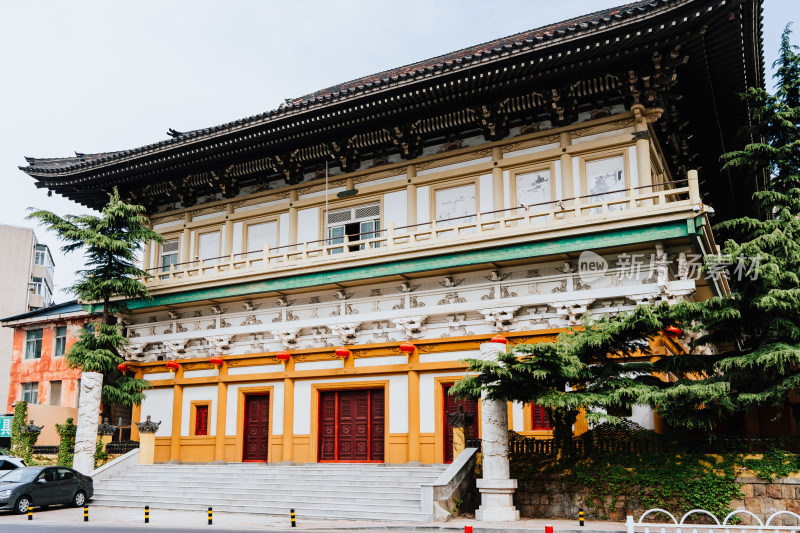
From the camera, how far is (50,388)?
35219mm

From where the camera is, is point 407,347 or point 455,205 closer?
point 407,347

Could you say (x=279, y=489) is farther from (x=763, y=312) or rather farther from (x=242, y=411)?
(x=763, y=312)

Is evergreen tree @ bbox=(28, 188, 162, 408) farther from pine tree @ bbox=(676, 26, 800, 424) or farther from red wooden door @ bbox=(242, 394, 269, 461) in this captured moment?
pine tree @ bbox=(676, 26, 800, 424)

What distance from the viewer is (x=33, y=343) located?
36.2 m

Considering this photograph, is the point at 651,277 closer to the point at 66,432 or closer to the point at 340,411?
the point at 340,411

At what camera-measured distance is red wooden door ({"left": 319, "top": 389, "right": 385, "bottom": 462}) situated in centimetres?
2195

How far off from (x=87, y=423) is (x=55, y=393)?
1383cm

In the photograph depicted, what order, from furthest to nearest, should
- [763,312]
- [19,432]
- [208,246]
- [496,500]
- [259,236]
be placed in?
[19,432] < [208,246] < [259,236] < [496,500] < [763,312]

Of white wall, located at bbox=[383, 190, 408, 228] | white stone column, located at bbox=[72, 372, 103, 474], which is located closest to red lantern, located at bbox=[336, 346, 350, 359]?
white wall, located at bbox=[383, 190, 408, 228]

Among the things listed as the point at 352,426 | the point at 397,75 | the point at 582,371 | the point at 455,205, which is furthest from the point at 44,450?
the point at 582,371

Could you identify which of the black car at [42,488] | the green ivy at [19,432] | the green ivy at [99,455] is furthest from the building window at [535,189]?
the green ivy at [19,432]

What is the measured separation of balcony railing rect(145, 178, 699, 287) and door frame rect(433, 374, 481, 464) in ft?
12.4

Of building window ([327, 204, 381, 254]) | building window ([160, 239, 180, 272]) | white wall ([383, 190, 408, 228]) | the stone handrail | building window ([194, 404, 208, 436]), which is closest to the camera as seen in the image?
the stone handrail

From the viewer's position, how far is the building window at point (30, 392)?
35750 millimetres
